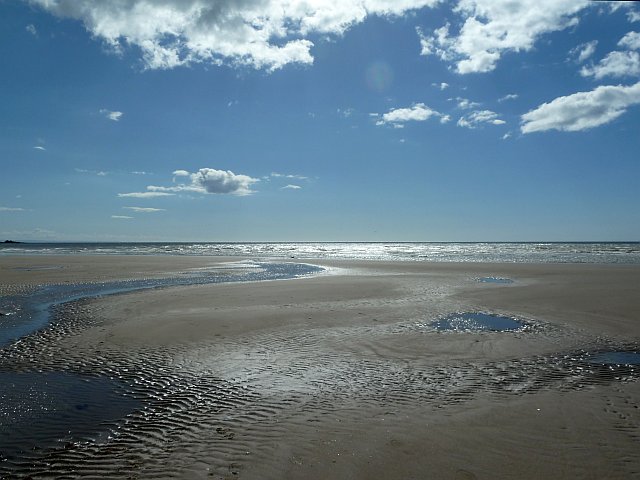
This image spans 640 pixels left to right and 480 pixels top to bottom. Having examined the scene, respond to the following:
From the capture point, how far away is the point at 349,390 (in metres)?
9.00

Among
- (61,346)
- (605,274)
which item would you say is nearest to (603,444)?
(61,346)

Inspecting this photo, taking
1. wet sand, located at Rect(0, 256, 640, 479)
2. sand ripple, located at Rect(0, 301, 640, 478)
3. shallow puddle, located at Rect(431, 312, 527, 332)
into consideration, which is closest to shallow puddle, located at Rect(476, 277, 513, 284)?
wet sand, located at Rect(0, 256, 640, 479)

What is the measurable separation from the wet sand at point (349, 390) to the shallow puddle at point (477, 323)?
0.56 m

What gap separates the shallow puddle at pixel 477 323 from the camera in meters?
14.9

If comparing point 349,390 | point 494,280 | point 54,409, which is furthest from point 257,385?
point 494,280

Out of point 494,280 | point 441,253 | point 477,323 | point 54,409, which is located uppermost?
point 441,253

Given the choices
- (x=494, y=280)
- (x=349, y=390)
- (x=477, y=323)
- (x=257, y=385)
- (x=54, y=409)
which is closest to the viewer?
(x=54, y=409)

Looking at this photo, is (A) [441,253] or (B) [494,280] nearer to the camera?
(B) [494,280]

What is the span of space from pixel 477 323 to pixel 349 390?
344 inches

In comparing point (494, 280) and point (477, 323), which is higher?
point (494, 280)

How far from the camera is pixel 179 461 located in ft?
20.1

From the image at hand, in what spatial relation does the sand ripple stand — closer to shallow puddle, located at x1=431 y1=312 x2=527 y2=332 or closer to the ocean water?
shallow puddle, located at x1=431 y1=312 x2=527 y2=332

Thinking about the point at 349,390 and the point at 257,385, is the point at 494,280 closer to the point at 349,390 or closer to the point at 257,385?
the point at 349,390

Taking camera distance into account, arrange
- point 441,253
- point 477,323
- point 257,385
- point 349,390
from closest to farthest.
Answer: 1. point 349,390
2. point 257,385
3. point 477,323
4. point 441,253
